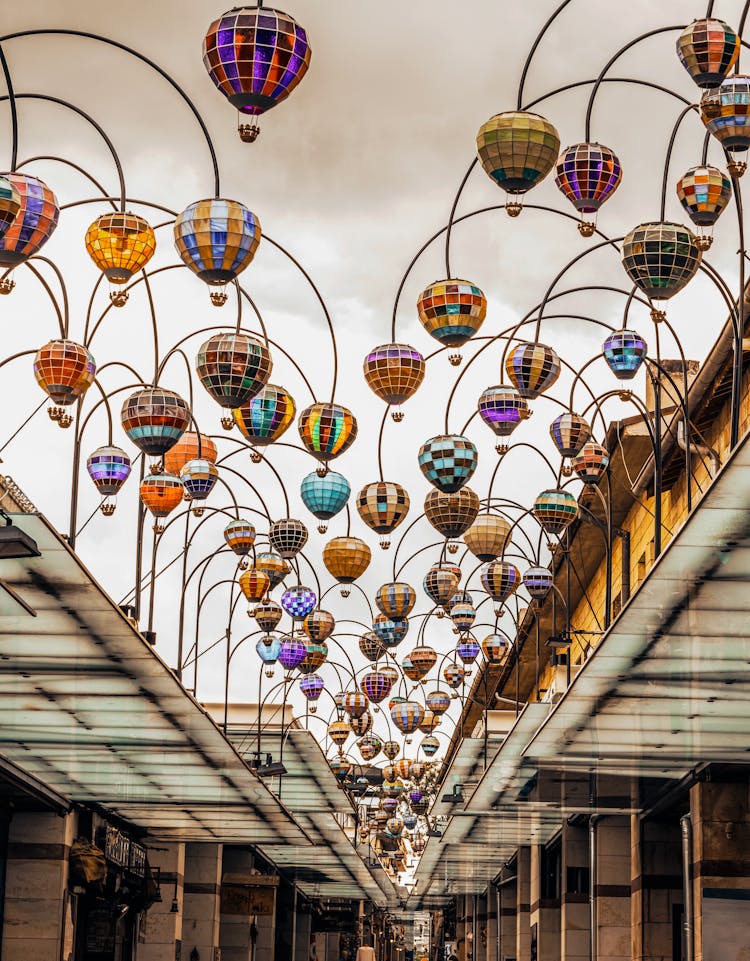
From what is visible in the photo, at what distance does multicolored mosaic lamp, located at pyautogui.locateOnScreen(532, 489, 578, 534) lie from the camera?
1722 cm

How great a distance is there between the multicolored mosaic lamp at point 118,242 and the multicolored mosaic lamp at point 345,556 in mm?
5738

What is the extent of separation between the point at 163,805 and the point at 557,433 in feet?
45.5

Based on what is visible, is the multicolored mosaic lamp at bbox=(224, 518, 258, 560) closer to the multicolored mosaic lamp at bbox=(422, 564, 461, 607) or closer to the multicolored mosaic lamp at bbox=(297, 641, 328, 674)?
the multicolored mosaic lamp at bbox=(422, 564, 461, 607)

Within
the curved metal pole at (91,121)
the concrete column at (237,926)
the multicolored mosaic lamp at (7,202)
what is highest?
the curved metal pole at (91,121)

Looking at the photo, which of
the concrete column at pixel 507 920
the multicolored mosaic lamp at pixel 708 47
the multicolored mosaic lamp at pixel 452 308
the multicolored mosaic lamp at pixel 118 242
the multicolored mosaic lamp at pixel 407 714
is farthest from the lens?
the concrete column at pixel 507 920

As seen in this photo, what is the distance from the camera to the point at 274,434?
13.2 m

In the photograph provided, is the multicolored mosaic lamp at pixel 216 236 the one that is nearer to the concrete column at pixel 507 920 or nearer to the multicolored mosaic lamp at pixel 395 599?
the multicolored mosaic lamp at pixel 395 599

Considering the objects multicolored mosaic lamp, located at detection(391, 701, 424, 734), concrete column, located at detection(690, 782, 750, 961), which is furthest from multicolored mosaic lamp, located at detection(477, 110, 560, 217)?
multicolored mosaic lamp, located at detection(391, 701, 424, 734)

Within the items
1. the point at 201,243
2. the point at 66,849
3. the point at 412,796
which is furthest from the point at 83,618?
the point at 412,796

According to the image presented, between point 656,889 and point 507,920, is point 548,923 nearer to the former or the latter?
point 656,889

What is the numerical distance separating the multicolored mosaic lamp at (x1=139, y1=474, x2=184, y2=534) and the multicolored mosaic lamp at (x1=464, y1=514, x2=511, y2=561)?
133 inches

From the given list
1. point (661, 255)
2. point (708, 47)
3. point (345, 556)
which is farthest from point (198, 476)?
point (708, 47)

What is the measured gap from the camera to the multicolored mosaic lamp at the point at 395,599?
18.1m

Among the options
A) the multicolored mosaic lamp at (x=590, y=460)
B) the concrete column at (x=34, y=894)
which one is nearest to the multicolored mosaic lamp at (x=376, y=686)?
the concrete column at (x=34, y=894)
